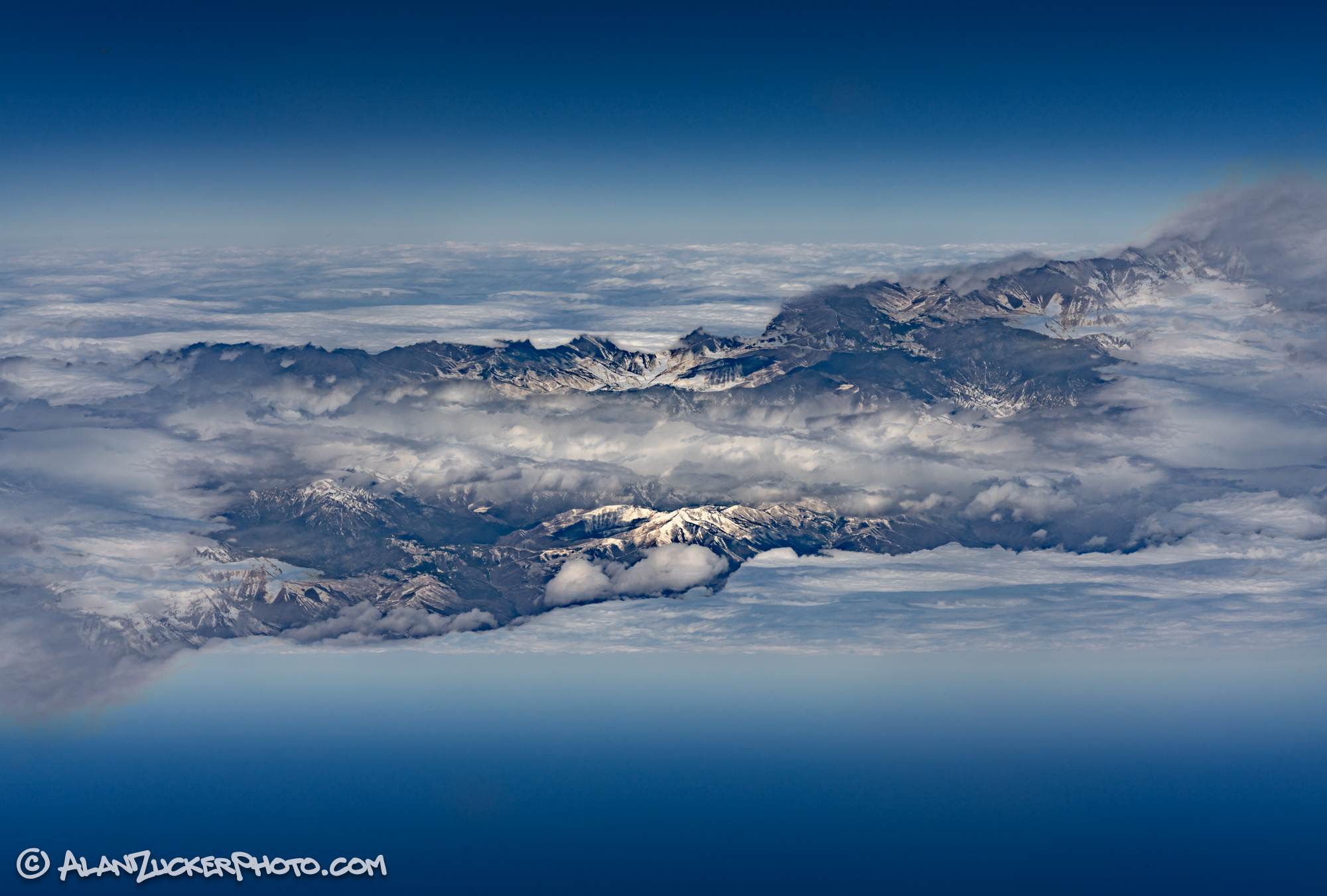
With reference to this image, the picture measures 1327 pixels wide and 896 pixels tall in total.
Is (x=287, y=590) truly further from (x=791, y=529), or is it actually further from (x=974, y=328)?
(x=974, y=328)

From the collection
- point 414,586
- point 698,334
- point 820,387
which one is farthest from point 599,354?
point 414,586

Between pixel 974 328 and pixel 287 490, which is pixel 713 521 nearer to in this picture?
pixel 287 490

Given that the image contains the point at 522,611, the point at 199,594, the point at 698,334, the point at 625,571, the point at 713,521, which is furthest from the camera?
the point at 698,334

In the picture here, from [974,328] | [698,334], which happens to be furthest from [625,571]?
[974,328]

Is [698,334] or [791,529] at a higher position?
[698,334]

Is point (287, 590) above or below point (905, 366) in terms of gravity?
below

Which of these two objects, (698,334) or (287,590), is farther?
(698,334)

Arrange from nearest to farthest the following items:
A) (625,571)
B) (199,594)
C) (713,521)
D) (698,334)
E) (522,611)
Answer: (199,594) < (522,611) < (625,571) < (713,521) < (698,334)

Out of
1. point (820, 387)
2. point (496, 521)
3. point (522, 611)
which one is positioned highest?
point (820, 387)

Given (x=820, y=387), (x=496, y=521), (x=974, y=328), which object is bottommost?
(x=496, y=521)
